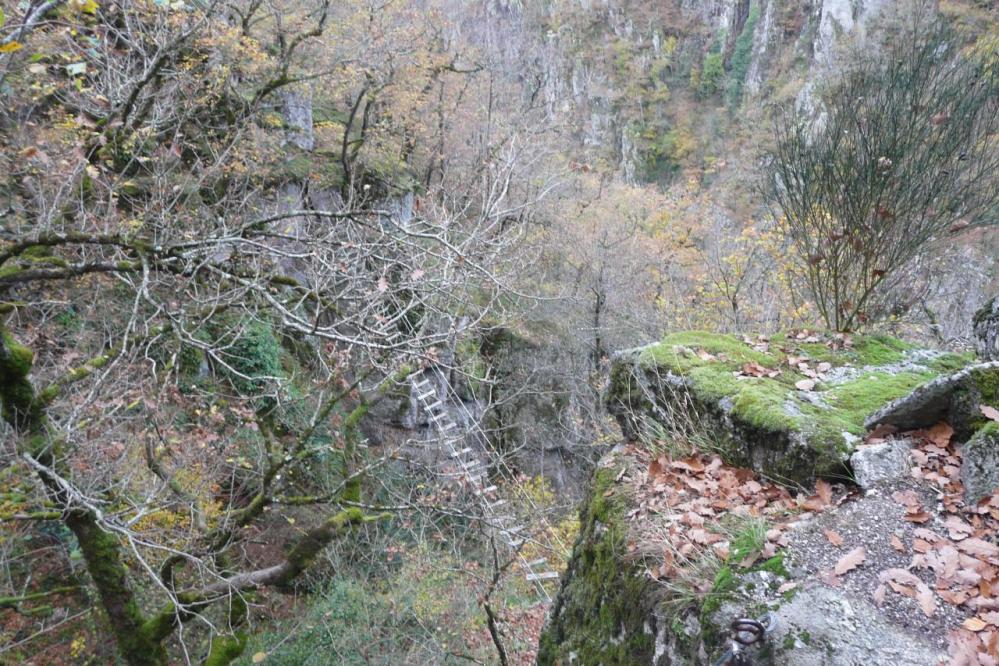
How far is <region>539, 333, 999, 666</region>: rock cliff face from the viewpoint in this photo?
6.83 feet

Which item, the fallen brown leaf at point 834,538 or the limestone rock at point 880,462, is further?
the limestone rock at point 880,462

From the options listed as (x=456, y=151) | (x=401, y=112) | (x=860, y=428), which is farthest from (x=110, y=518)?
(x=456, y=151)

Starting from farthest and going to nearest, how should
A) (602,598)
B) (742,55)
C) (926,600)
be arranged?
1. (742,55)
2. (602,598)
3. (926,600)

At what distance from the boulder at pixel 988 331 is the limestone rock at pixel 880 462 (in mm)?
1130

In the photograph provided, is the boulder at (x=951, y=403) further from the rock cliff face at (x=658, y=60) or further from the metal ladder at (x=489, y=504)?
the rock cliff face at (x=658, y=60)

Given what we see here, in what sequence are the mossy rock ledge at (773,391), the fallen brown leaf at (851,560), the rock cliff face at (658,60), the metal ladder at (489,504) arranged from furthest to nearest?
the rock cliff face at (658,60) < the metal ladder at (489,504) < the mossy rock ledge at (773,391) < the fallen brown leaf at (851,560)

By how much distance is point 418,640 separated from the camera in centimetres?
853

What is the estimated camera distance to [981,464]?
2340mm

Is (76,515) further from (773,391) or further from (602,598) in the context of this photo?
(773,391)

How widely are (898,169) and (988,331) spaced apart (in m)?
3.24

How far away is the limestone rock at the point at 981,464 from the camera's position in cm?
230

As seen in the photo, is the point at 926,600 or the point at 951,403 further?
the point at 951,403

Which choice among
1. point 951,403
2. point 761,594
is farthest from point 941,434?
point 761,594

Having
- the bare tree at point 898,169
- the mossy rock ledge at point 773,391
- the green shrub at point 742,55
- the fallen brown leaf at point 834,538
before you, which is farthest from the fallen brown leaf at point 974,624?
the green shrub at point 742,55
